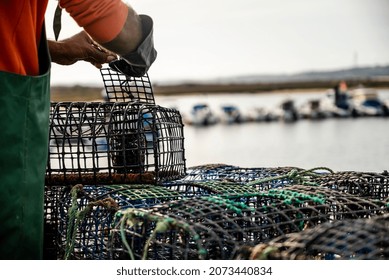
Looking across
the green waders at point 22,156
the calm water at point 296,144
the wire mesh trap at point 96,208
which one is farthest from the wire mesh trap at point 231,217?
the calm water at point 296,144

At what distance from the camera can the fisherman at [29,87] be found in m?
1.97

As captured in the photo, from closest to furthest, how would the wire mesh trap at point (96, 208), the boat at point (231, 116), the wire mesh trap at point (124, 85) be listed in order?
the wire mesh trap at point (96, 208) < the wire mesh trap at point (124, 85) < the boat at point (231, 116)

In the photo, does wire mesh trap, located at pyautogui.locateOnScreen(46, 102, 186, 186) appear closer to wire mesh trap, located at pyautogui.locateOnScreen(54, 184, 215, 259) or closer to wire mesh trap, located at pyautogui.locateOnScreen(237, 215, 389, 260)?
wire mesh trap, located at pyautogui.locateOnScreen(54, 184, 215, 259)

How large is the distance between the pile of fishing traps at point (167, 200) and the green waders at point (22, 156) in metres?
0.27

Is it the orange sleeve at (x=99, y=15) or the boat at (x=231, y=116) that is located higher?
the orange sleeve at (x=99, y=15)

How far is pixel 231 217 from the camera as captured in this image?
2.31 m

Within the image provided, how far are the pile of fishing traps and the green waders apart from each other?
0.87ft

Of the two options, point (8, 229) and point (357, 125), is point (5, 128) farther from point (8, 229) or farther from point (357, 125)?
point (357, 125)

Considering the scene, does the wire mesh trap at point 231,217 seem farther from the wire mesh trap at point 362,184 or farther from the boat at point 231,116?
the boat at point 231,116

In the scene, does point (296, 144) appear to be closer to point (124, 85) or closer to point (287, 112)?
point (287, 112)

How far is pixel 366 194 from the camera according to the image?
306cm

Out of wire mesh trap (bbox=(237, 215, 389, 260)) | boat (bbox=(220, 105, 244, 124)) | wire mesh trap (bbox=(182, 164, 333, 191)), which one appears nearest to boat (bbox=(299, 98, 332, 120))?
boat (bbox=(220, 105, 244, 124))

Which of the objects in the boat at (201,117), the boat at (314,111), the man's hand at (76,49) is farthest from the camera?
the boat at (201,117)
